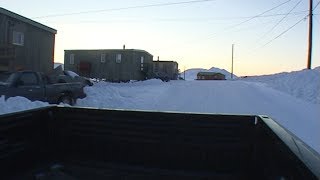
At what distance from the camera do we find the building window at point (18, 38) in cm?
2997

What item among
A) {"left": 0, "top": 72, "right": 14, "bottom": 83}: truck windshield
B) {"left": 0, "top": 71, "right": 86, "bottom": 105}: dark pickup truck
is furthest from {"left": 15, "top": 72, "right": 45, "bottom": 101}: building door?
{"left": 0, "top": 72, "right": 14, "bottom": 83}: truck windshield

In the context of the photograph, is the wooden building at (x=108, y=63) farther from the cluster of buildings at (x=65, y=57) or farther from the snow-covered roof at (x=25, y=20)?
the snow-covered roof at (x=25, y=20)

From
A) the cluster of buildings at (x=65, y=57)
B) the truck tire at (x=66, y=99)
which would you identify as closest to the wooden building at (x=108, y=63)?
the cluster of buildings at (x=65, y=57)

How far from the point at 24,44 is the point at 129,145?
28422 millimetres

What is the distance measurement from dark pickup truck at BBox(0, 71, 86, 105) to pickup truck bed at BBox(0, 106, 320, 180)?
1011 cm

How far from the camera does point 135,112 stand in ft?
15.2

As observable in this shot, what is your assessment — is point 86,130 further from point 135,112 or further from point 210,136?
point 210,136

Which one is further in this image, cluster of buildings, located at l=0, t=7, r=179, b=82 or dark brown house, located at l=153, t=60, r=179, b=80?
dark brown house, located at l=153, t=60, r=179, b=80

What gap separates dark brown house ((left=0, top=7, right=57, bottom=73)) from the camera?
92.8 ft

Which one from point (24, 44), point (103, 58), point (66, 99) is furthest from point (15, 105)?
point (103, 58)

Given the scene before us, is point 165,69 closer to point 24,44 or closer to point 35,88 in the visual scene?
point 24,44

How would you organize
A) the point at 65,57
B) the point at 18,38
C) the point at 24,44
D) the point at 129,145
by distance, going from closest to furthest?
the point at 129,145 → the point at 18,38 → the point at 24,44 → the point at 65,57

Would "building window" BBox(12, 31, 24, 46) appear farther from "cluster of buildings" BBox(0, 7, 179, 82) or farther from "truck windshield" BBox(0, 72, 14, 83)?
"truck windshield" BBox(0, 72, 14, 83)

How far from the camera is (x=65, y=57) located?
2095 inches
